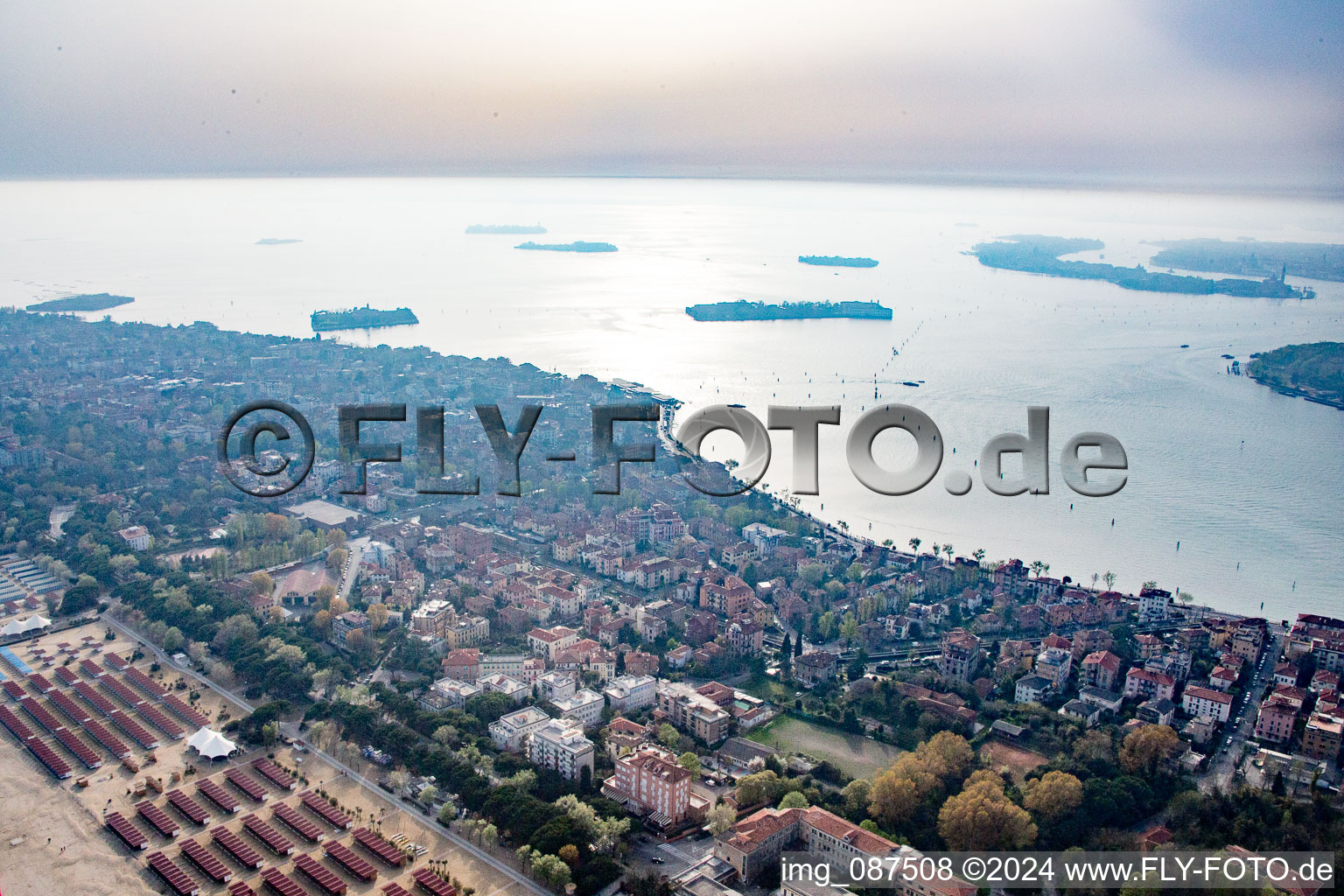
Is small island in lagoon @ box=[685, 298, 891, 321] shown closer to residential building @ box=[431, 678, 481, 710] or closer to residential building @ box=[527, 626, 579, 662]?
residential building @ box=[527, 626, 579, 662]

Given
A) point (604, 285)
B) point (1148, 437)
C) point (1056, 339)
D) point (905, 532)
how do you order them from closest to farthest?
point (905, 532) → point (1148, 437) → point (1056, 339) → point (604, 285)

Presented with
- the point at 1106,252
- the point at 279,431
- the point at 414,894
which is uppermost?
the point at 1106,252

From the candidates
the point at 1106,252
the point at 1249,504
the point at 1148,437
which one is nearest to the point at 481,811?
the point at 1249,504

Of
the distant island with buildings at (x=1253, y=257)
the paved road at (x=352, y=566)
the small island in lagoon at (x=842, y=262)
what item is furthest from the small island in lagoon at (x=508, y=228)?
the paved road at (x=352, y=566)

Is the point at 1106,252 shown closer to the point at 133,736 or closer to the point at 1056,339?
the point at 1056,339

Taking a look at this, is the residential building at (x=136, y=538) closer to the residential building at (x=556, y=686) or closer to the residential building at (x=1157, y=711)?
the residential building at (x=556, y=686)

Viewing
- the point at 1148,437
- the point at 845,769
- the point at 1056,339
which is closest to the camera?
the point at 845,769

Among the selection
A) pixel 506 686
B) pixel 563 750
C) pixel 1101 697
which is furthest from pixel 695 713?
pixel 1101 697

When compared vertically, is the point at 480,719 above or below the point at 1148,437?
below
